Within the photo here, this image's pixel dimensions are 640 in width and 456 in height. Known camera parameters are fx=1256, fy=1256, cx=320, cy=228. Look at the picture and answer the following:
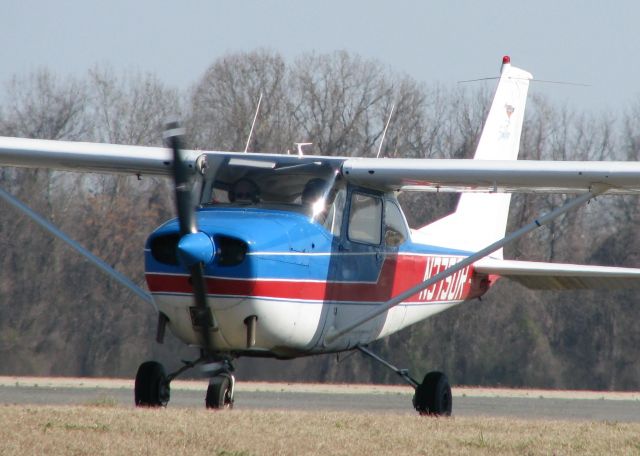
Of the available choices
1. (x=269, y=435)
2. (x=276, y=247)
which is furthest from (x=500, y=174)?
(x=269, y=435)

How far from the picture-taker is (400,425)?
9.99 m

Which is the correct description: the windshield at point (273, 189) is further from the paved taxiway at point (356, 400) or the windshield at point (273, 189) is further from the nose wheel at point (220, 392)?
the paved taxiway at point (356, 400)

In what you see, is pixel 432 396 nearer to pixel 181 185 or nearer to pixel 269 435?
pixel 181 185

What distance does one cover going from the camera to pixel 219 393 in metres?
11.4

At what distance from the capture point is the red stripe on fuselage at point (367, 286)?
428 inches

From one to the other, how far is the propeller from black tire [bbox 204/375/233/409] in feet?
2.90

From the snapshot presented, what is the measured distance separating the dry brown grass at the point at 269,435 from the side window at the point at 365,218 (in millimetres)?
2665

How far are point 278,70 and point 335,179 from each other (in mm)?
26096

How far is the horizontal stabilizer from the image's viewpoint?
14.8 m

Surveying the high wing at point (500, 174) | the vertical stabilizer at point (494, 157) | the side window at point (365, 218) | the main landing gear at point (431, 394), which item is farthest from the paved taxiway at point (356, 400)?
the high wing at point (500, 174)

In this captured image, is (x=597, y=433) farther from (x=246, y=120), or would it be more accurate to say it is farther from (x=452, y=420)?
(x=246, y=120)

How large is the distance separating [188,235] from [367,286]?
10.3 ft

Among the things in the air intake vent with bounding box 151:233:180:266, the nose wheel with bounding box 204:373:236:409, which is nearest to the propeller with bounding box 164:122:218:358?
the air intake vent with bounding box 151:233:180:266

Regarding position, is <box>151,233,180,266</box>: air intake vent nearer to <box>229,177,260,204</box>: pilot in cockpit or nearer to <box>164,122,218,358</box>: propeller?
<box>164,122,218,358</box>: propeller
